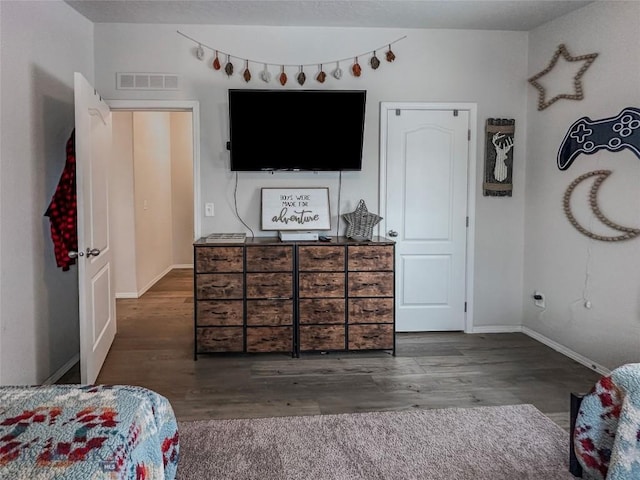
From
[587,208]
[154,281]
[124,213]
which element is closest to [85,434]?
[587,208]

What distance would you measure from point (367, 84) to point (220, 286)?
6.93ft

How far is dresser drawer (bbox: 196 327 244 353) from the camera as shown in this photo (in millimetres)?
3650

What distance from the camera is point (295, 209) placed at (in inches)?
160

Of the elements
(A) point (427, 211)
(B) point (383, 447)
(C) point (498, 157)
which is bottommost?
(B) point (383, 447)

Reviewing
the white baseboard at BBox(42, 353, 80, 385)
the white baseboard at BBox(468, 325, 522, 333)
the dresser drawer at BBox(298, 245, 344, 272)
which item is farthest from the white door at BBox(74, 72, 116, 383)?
the white baseboard at BBox(468, 325, 522, 333)

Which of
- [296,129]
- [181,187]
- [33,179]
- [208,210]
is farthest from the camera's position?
[181,187]

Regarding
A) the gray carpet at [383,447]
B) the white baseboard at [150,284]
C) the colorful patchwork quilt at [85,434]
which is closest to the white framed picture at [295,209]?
the gray carpet at [383,447]

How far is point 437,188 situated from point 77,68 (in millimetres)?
3058

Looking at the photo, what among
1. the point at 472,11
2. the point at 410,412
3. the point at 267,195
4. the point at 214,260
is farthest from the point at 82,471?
the point at 472,11

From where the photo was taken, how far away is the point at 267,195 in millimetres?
4055

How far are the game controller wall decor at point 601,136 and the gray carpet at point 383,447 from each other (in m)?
1.83

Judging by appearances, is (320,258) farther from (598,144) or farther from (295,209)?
(598,144)

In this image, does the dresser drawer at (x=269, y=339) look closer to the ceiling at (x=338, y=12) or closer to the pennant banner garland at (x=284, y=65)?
the pennant banner garland at (x=284, y=65)

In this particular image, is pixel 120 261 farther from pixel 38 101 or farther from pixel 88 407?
pixel 88 407
